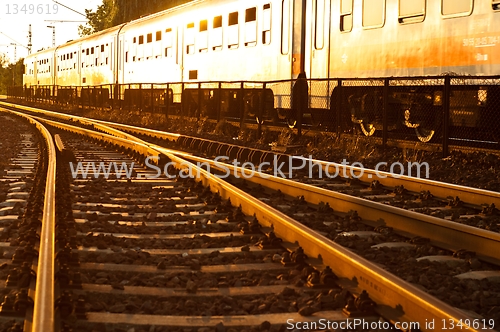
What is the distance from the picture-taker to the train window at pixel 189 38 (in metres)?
22.3

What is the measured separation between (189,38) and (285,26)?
22.1ft

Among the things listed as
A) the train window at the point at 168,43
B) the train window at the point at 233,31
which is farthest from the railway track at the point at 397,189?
the train window at the point at 168,43

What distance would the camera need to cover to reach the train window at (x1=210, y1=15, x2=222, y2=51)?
20000mm

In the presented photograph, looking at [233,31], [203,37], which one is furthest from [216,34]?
[233,31]

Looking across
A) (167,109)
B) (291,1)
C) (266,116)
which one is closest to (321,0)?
(291,1)

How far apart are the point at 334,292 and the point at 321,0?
11.7 metres

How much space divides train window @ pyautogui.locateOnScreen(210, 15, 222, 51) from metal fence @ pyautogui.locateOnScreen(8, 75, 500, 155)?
1084mm

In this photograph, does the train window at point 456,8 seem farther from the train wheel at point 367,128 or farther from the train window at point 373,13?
the train wheel at point 367,128

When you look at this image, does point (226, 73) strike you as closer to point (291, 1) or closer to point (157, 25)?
point (291, 1)

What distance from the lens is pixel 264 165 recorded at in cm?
1194

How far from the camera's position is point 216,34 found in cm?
2030

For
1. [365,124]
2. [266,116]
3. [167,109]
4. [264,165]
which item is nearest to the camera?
[264,165]

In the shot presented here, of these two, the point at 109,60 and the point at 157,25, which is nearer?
A: the point at 157,25

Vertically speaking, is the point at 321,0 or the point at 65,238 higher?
the point at 321,0
